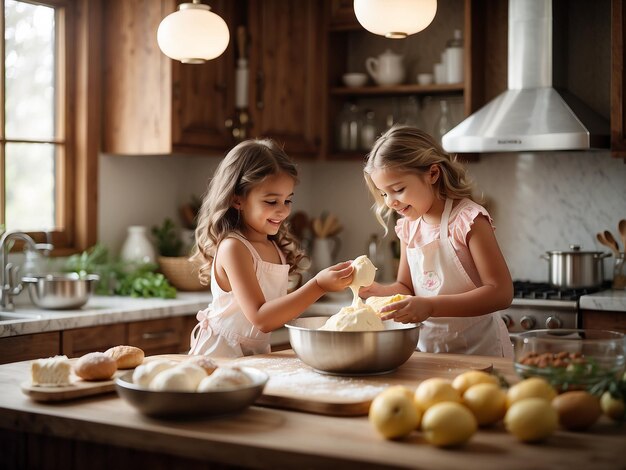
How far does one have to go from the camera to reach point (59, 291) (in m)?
3.57

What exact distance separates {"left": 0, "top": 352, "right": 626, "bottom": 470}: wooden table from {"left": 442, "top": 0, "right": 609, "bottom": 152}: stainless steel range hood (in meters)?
2.39

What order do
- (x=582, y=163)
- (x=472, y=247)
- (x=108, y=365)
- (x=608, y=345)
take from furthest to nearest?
(x=582, y=163)
(x=472, y=247)
(x=108, y=365)
(x=608, y=345)

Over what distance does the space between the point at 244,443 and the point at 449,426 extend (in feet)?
1.13

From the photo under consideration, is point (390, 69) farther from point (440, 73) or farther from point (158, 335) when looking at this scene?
point (158, 335)

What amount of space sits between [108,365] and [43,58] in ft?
8.36

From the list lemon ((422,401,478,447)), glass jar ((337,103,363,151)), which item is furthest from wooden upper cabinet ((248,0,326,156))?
lemon ((422,401,478,447))

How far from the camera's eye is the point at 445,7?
4.71m

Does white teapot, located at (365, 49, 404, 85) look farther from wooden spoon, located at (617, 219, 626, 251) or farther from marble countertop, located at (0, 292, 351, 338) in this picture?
wooden spoon, located at (617, 219, 626, 251)

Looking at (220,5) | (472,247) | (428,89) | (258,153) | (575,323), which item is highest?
(220,5)

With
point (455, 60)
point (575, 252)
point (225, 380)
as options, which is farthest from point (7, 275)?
point (575, 252)

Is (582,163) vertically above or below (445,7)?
below

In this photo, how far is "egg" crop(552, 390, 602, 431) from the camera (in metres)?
1.61

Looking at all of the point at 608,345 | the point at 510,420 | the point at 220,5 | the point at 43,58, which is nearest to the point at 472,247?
the point at 608,345

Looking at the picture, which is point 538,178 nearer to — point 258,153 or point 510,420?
point 258,153
